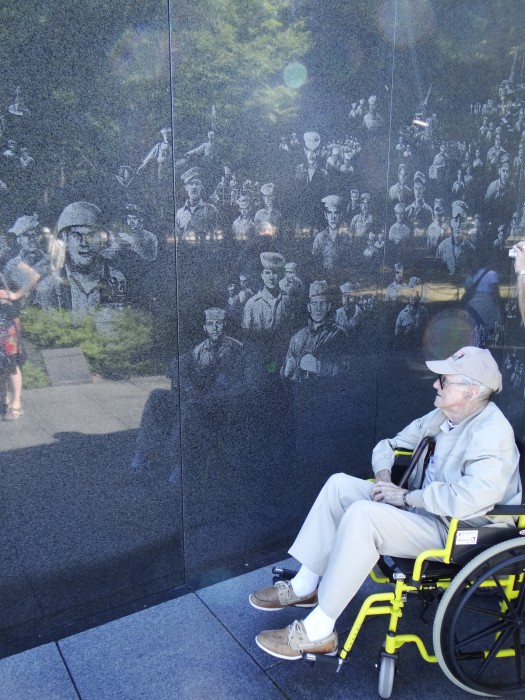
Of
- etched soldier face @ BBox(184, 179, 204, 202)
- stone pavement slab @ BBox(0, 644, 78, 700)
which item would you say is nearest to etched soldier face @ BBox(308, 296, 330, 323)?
etched soldier face @ BBox(184, 179, 204, 202)

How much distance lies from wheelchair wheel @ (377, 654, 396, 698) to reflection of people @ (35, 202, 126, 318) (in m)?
2.00

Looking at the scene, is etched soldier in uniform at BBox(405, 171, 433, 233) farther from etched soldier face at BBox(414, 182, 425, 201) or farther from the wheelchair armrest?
the wheelchair armrest

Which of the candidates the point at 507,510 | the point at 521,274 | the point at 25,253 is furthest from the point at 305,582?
the point at 25,253

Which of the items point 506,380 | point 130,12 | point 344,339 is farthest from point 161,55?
point 506,380

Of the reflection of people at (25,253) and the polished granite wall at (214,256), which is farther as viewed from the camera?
the polished granite wall at (214,256)

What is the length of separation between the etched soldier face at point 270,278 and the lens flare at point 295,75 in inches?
39.7

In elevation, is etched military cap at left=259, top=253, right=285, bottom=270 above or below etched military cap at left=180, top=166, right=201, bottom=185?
below

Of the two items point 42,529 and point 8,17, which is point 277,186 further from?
point 42,529

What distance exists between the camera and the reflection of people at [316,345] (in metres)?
3.48

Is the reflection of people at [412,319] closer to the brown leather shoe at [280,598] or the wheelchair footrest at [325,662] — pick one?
the brown leather shoe at [280,598]

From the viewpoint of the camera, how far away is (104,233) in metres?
2.73

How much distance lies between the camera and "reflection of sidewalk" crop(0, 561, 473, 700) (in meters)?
2.54

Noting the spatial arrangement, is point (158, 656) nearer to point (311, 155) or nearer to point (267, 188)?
point (267, 188)

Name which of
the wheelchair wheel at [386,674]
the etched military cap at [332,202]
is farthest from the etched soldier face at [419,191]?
the wheelchair wheel at [386,674]
